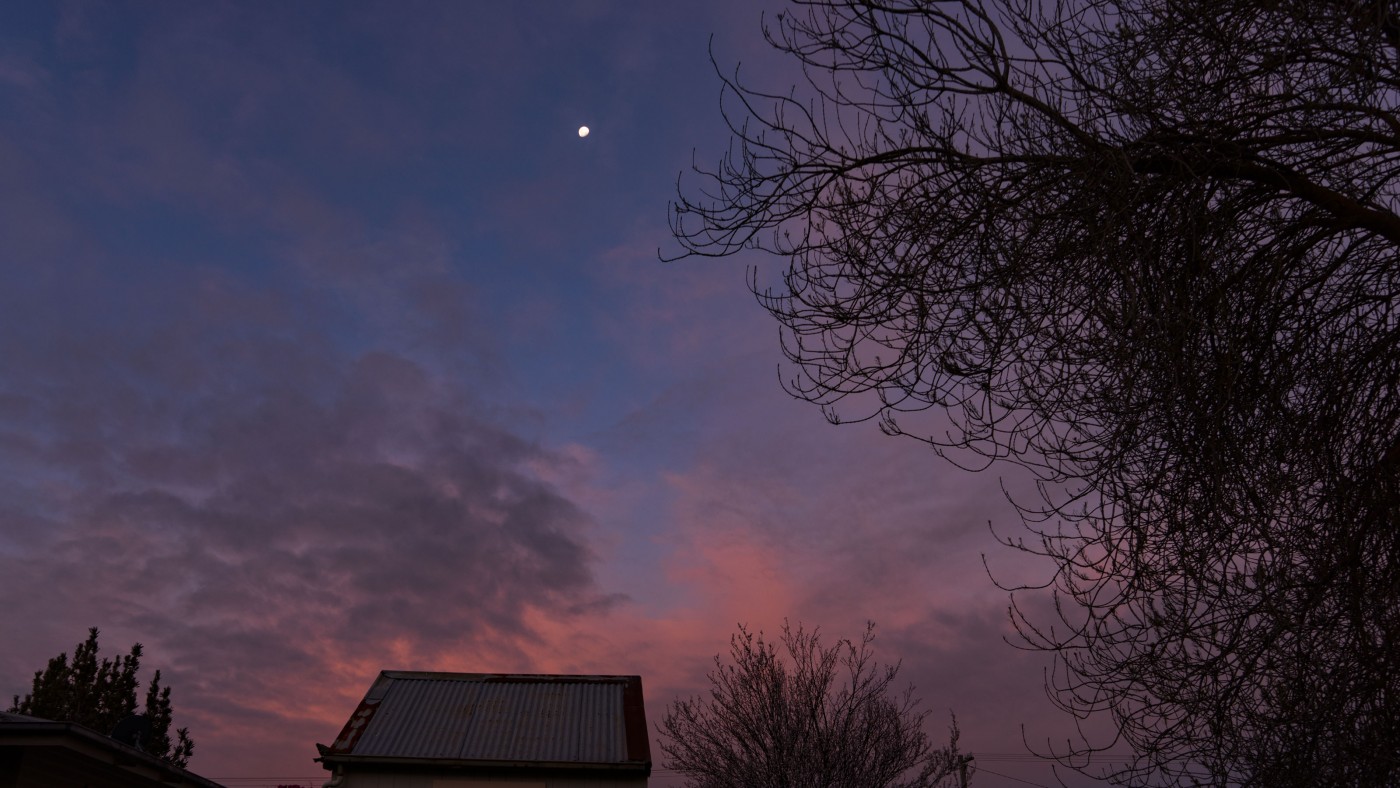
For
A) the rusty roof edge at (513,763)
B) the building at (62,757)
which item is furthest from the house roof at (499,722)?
the building at (62,757)

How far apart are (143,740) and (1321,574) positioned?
18.3 m

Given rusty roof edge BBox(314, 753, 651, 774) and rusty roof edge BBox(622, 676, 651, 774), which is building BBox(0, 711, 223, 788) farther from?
rusty roof edge BBox(622, 676, 651, 774)

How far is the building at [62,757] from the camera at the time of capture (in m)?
12.4

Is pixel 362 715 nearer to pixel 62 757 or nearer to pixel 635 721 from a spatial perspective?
pixel 635 721

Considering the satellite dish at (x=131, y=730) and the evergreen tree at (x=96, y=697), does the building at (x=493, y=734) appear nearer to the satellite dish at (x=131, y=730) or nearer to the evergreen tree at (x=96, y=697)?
the satellite dish at (x=131, y=730)

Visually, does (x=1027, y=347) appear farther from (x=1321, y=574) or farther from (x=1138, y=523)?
(x=1321, y=574)

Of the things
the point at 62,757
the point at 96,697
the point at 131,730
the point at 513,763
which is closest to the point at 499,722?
the point at 513,763

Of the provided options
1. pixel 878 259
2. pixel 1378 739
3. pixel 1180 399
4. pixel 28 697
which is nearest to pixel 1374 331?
pixel 1180 399

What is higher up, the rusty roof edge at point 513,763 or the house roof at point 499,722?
the house roof at point 499,722

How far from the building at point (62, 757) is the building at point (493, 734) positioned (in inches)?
174

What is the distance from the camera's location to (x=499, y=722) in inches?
820

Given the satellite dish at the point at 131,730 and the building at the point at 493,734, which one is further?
the building at the point at 493,734

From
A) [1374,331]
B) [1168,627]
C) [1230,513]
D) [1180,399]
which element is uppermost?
[1374,331]

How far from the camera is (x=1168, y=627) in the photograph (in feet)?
17.1
